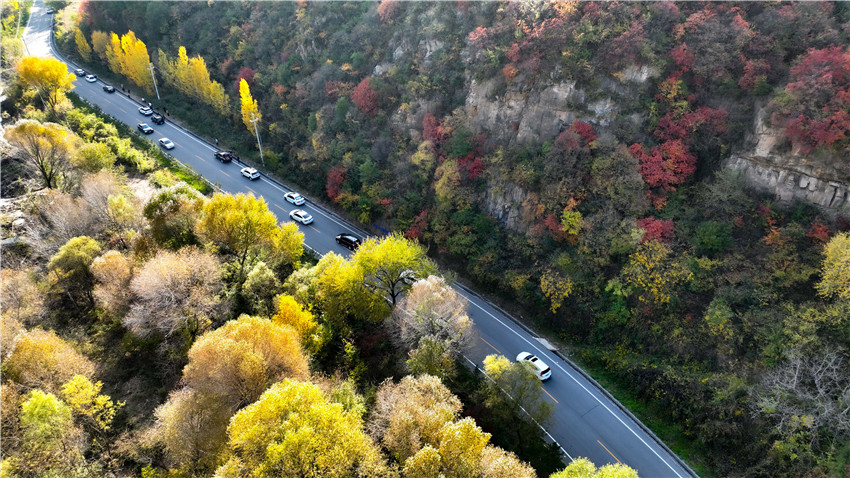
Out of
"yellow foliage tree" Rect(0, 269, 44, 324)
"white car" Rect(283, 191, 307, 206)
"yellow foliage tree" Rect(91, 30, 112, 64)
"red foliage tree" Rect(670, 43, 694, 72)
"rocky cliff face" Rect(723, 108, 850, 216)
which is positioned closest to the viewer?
"rocky cliff face" Rect(723, 108, 850, 216)

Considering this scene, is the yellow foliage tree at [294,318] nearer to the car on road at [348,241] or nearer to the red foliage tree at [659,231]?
the car on road at [348,241]

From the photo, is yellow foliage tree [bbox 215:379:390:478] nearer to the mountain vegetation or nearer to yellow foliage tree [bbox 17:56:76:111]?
the mountain vegetation

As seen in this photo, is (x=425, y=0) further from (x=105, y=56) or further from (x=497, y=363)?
(x=105, y=56)

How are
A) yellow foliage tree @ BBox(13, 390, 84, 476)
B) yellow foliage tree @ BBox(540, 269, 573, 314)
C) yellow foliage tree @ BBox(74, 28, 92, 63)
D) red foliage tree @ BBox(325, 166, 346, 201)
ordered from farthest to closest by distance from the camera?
yellow foliage tree @ BBox(74, 28, 92, 63)
red foliage tree @ BBox(325, 166, 346, 201)
yellow foliage tree @ BBox(540, 269, 573, 314)
yellow foliage tree @ BBox(13, 390, 84, 476)

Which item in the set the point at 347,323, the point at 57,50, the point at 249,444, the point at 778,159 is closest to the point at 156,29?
the point at 57,50

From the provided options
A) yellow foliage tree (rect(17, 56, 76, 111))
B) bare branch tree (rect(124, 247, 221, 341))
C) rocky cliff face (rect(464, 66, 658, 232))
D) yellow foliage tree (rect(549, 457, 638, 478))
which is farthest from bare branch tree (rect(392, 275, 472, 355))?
yellow foliage tree (rect(17, 56, 76, 111))

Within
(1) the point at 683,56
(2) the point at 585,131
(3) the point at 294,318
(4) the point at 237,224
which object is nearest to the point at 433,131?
(2) the point at 585,131

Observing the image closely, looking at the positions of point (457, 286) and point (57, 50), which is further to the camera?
point (57, 50)

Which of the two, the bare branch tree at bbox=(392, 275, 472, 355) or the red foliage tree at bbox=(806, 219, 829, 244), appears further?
the bare branch tree at bbox=(392, 275, 472, 355)
